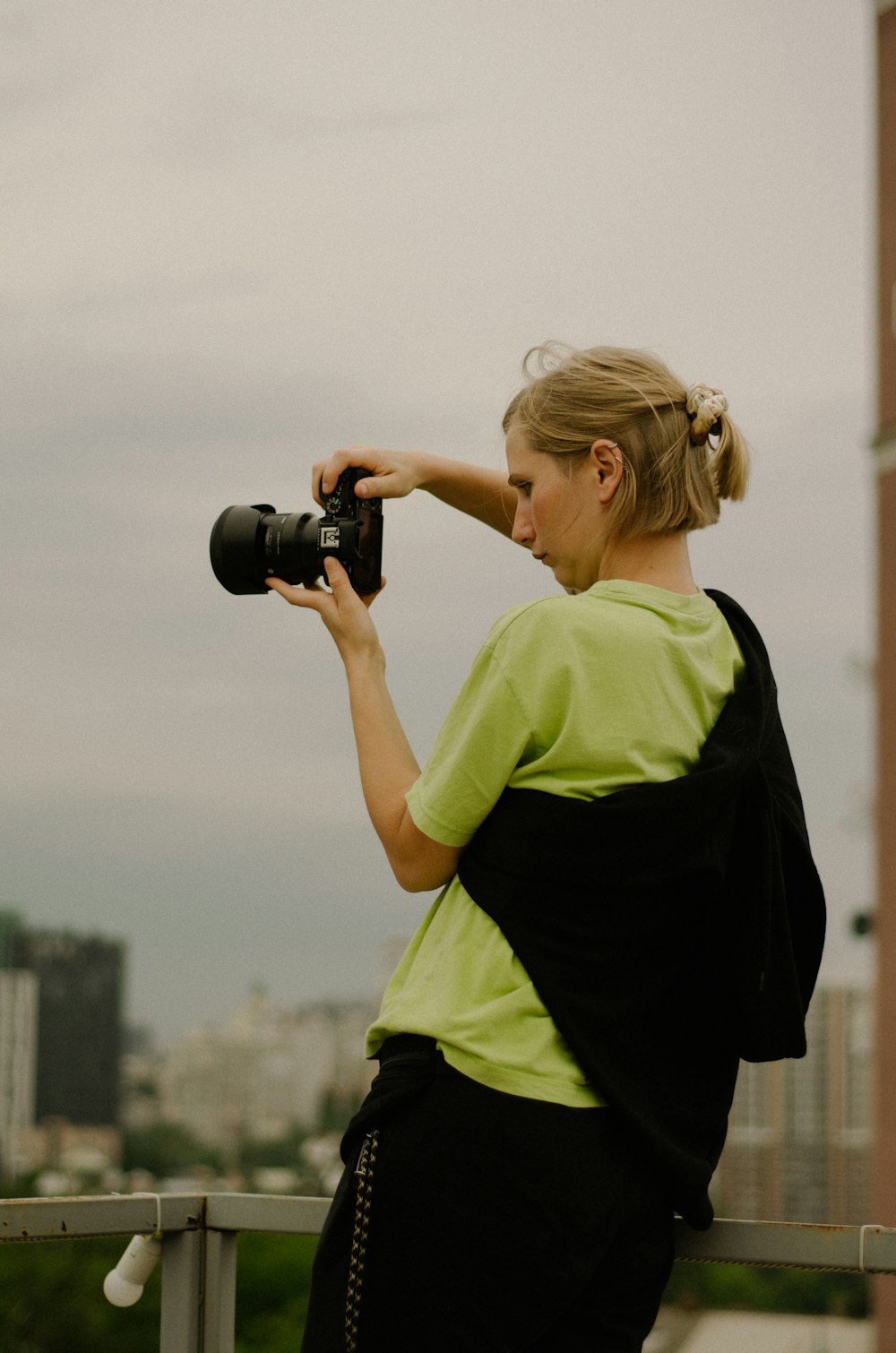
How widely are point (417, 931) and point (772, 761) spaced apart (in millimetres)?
260

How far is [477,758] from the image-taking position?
981 millimetres

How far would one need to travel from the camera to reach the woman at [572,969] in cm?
95

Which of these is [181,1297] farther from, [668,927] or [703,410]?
[703,410]

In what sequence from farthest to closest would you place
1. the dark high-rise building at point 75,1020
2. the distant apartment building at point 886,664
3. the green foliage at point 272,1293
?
the dark high-rise building at point 75,1020, the green foliage at point 272,1293, the distant apartment building at point 886,664

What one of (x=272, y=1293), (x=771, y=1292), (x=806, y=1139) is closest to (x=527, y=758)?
(x=272, y=1293)

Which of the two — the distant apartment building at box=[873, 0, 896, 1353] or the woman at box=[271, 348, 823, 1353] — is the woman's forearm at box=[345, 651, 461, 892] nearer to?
the woman at box=[271, 348, 823, 1353]

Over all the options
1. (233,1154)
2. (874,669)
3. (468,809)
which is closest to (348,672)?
(468,809)

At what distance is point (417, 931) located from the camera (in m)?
1.05

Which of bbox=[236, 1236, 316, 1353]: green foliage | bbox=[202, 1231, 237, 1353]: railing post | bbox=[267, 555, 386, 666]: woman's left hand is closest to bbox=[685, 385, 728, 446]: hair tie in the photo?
bbox=[267, 555, 386, 666]: woman's left hand

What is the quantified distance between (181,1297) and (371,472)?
0.70 m

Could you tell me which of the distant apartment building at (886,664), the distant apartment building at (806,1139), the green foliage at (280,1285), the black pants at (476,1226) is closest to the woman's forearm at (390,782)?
the black pants at (476,1226)

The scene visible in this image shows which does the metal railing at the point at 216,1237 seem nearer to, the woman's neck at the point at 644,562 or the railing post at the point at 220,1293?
the railing post at the point at 220,1293

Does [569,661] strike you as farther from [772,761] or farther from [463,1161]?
[463,1161]

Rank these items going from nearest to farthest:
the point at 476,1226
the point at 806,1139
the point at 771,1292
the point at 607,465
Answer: the point at 476,1226 → the point at 607,465 → the point at 771,1292 → the point at 806,1139
